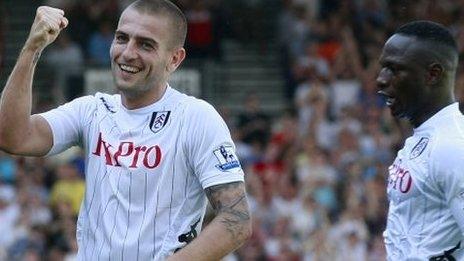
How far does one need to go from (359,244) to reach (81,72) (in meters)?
5.87

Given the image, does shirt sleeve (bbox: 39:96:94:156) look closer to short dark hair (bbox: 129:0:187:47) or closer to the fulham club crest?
the fulham club crest

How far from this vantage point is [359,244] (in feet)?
48.9

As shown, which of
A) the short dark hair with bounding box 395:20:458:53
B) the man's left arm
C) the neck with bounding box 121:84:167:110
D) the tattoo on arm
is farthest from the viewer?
the short dark hair with bounding box 395:20:458:53

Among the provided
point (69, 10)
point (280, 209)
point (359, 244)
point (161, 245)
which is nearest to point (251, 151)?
point (280, 209)

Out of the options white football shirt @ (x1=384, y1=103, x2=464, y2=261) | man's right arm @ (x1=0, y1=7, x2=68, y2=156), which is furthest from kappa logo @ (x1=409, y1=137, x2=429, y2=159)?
man's right arm @ (x1=0, y1=7, x2=68, y2=156)

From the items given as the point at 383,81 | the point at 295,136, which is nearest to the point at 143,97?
the point at 383,81

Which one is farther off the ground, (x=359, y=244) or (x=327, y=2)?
(x=327, y=2)

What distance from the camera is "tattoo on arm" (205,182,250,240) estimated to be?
5781mm

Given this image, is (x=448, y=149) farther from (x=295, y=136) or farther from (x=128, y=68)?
(x=295, y=136)

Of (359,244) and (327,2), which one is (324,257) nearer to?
(359,244)

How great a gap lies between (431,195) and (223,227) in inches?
43.3

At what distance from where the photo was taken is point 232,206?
19.1 feet

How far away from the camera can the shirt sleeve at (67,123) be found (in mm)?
6227

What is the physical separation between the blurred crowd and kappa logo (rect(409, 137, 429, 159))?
8.19m
